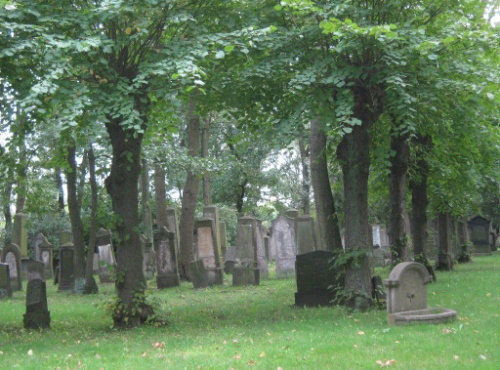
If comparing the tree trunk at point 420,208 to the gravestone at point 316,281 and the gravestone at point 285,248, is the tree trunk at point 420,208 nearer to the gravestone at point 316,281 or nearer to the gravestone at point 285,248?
the gravestone at point 285,248

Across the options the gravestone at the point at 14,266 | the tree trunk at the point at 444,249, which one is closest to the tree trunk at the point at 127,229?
the gravestone at the point at 14,266

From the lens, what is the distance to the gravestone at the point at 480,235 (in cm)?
3700

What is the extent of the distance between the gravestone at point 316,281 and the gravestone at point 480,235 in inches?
981

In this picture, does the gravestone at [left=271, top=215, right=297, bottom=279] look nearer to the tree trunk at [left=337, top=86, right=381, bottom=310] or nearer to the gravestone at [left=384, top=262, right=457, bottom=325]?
the tree trunk at [left=337, top=86, right=381, bottom=310]

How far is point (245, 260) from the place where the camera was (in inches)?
845

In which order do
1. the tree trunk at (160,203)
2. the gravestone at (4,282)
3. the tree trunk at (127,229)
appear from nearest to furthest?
1. the tree trunk at (127,229)
2. the gravestone at (4,282)
3. the tree trunk at (160,203)

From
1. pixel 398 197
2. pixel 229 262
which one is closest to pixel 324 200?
pixel 398 197

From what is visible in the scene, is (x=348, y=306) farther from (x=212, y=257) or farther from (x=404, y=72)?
(x=212, y=257)

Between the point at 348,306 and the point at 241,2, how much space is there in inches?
238

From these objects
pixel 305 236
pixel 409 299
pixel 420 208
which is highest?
pixel 420 208

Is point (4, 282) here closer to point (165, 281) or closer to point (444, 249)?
point (165, 281)

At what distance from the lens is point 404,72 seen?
12188mm

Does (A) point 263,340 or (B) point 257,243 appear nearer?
(A) point 263,340

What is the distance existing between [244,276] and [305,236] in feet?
8.36
